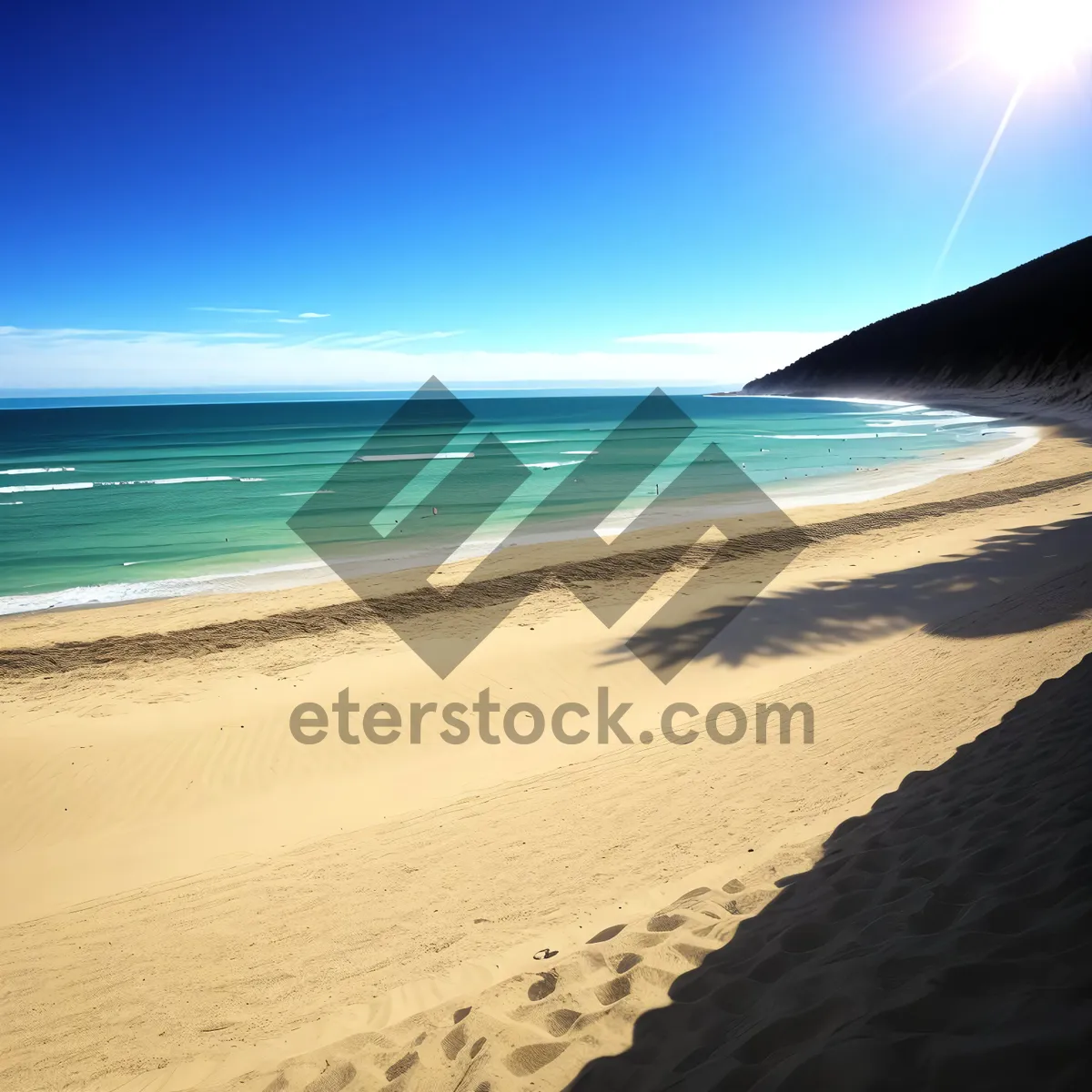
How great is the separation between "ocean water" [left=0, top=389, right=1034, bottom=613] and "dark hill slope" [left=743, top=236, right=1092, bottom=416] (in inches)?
481

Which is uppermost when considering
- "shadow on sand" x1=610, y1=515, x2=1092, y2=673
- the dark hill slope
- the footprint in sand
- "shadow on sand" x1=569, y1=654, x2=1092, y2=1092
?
the dark hill slope

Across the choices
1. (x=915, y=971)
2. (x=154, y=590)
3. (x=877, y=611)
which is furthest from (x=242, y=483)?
(x=915, y=971)

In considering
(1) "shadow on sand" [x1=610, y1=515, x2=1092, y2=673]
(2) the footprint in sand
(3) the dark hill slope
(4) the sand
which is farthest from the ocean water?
(2) the footprint in sand

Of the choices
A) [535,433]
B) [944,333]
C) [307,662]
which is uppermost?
[944,333]

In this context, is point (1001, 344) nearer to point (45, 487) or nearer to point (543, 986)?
point (45, 487)

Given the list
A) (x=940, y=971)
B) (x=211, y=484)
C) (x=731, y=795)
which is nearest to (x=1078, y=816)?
(x=940, y=971)

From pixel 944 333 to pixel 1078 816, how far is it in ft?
437

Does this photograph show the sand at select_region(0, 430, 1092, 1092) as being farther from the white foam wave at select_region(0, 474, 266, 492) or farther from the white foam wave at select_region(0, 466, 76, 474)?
the white foam wave at select_region(0, 466, 76, 474)

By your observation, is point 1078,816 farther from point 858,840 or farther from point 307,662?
point 307,662

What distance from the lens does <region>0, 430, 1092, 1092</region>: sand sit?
9.93 feet

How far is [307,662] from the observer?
11.0 meters

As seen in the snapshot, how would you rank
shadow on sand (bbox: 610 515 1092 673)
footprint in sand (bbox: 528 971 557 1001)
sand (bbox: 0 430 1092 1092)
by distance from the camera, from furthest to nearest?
shadow on sand (bbox: 610 515 1092 673)
footprint in sand (bbox: 528 971 557 1001)
sand (bbox: 0 430 1092 1092)

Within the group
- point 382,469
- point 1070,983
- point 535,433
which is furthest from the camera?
point 535,433

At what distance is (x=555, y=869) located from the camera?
5602 millimetres
